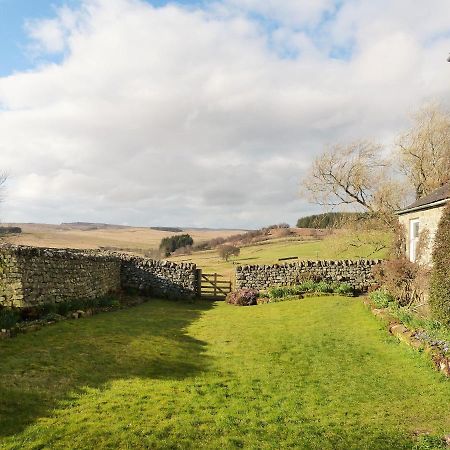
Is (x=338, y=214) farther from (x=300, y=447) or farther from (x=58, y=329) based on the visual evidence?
(x=300, y=447)

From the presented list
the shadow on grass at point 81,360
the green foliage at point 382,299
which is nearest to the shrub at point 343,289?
the green foliage at point 382,299

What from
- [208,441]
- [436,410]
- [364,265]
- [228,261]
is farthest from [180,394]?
[228,261]

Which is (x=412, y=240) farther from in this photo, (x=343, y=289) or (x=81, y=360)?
(x=81, y=360)

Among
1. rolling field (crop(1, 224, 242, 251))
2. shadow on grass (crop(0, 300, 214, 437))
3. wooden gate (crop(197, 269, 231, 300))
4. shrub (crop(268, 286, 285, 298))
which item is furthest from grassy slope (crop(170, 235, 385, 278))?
rolling field (crop(1, 224, 242, 251))

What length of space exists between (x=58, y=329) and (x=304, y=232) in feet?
169

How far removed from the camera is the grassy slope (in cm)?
2998

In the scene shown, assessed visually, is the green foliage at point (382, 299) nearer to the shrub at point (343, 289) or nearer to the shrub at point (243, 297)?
the shrub at point (343, 289)

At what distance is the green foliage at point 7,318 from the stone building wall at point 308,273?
14126 millimetres

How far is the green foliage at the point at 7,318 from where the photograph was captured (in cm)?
1179

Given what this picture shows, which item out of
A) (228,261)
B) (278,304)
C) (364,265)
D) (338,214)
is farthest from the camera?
(228,261)

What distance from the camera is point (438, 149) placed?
27734 millimetres

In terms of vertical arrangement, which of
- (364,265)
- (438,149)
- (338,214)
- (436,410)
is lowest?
(436,410)

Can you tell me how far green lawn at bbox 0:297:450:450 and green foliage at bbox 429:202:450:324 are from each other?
211 centimetres

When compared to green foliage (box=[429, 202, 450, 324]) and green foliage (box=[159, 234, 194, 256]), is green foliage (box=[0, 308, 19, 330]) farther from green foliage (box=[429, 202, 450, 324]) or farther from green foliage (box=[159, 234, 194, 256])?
green foliage (box=[159, 234, 194, 256])
